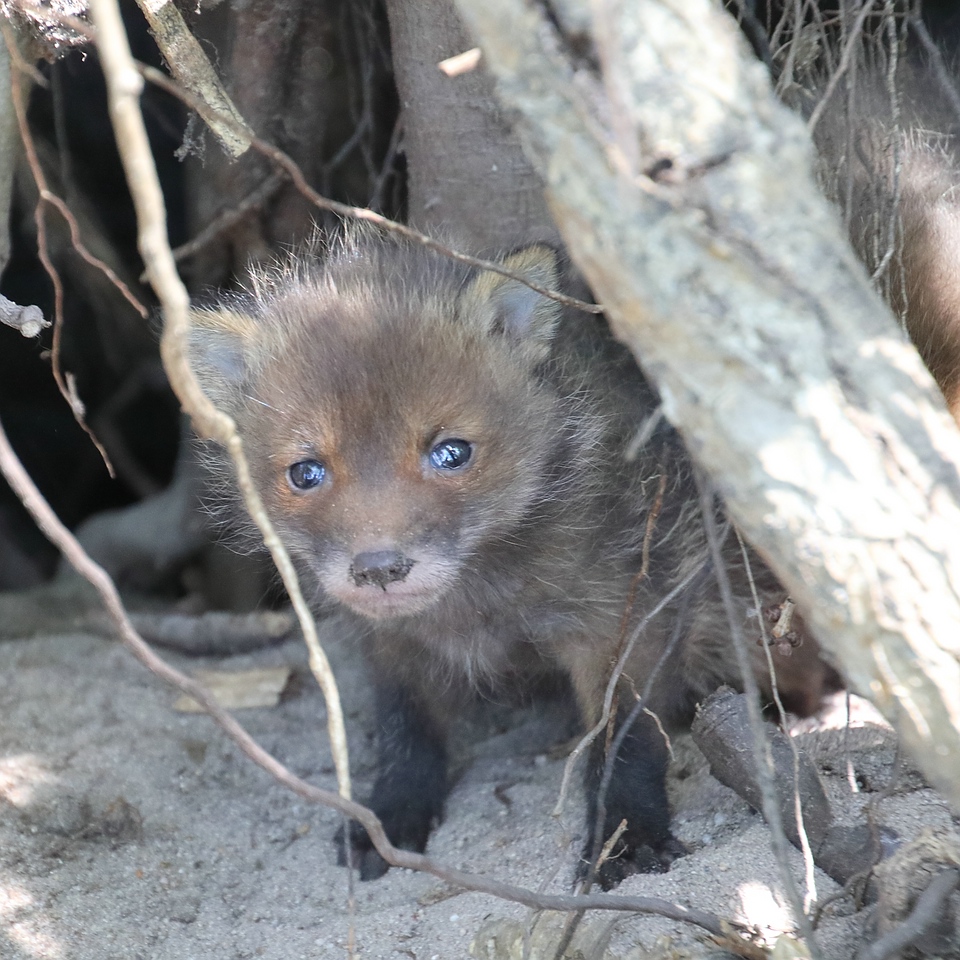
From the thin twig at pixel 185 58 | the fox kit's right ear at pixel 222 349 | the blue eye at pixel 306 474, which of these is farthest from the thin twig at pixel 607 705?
the thin twig at pixel 185 58

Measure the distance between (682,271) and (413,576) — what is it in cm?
120

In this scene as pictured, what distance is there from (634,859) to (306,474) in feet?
4.32

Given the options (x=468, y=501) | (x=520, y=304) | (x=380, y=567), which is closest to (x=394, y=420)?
(x=468, y=501)

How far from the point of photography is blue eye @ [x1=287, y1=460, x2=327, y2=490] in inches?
106

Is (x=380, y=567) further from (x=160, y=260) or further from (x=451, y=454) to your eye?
(x=160, y=260)

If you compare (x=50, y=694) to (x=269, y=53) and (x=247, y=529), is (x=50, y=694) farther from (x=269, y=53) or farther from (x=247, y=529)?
(x=269, y=53)

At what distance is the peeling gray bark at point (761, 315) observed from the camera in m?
1.56

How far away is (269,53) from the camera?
152 inches

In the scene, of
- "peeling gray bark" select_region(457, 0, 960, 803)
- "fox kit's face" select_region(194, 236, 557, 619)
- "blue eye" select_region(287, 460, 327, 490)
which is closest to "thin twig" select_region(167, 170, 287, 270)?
"fox kit's face" select_region(194, 236, 557, 619)

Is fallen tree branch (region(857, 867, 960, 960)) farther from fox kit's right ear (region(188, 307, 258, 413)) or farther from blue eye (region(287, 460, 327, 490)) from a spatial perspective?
fox kit's right ear (region(188, 307, 258, 413))

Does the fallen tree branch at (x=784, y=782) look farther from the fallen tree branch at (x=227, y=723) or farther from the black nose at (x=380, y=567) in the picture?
the black nose at (x=380, y=567)

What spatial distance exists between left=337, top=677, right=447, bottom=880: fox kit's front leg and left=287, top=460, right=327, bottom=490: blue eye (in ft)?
2.95

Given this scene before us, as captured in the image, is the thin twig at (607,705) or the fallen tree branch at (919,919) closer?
the fallen tree branch at (919,919)

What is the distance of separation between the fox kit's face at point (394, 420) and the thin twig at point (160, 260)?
713mm
